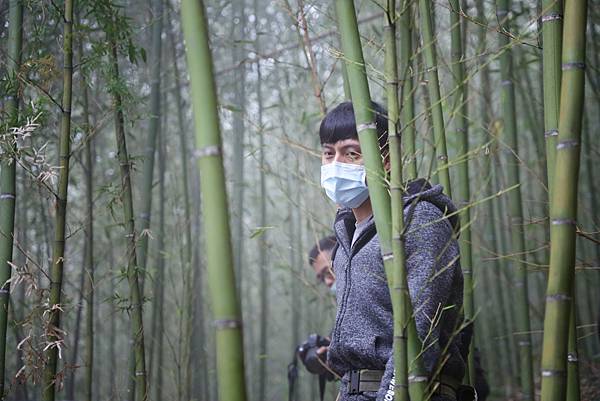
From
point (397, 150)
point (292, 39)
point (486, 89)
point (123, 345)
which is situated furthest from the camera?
point (123, 345)

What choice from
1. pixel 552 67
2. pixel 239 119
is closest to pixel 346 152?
pixel 552 67

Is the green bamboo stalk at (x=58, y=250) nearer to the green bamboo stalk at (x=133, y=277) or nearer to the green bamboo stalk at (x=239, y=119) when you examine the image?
the green bamboo stalk at (x=133, y=277)

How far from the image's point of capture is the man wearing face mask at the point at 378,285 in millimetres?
1700

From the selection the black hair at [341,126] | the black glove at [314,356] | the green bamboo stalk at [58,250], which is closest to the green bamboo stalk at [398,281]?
the black hair at [341,126]

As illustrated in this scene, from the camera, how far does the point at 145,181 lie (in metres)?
3.33

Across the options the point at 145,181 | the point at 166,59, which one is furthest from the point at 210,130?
the point at 166,59

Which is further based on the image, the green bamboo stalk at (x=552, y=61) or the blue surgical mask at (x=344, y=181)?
the blue surgical mask at (x=344, y=181)

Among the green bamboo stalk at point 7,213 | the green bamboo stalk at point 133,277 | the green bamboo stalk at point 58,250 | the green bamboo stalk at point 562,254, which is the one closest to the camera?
the green bamboo stalk at point 562,254

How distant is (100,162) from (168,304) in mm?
1448

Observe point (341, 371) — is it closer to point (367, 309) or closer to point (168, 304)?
point (367, 309)

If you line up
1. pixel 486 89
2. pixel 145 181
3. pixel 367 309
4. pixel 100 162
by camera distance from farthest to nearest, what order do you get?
pixel 100 162
pixel 486 89
pixel 145 181
pixel 367 309

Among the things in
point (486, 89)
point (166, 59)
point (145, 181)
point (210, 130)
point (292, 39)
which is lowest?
point (210, 130)

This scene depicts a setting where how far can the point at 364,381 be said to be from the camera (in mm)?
1839

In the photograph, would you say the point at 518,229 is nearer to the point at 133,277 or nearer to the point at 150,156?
the point at 133,277
